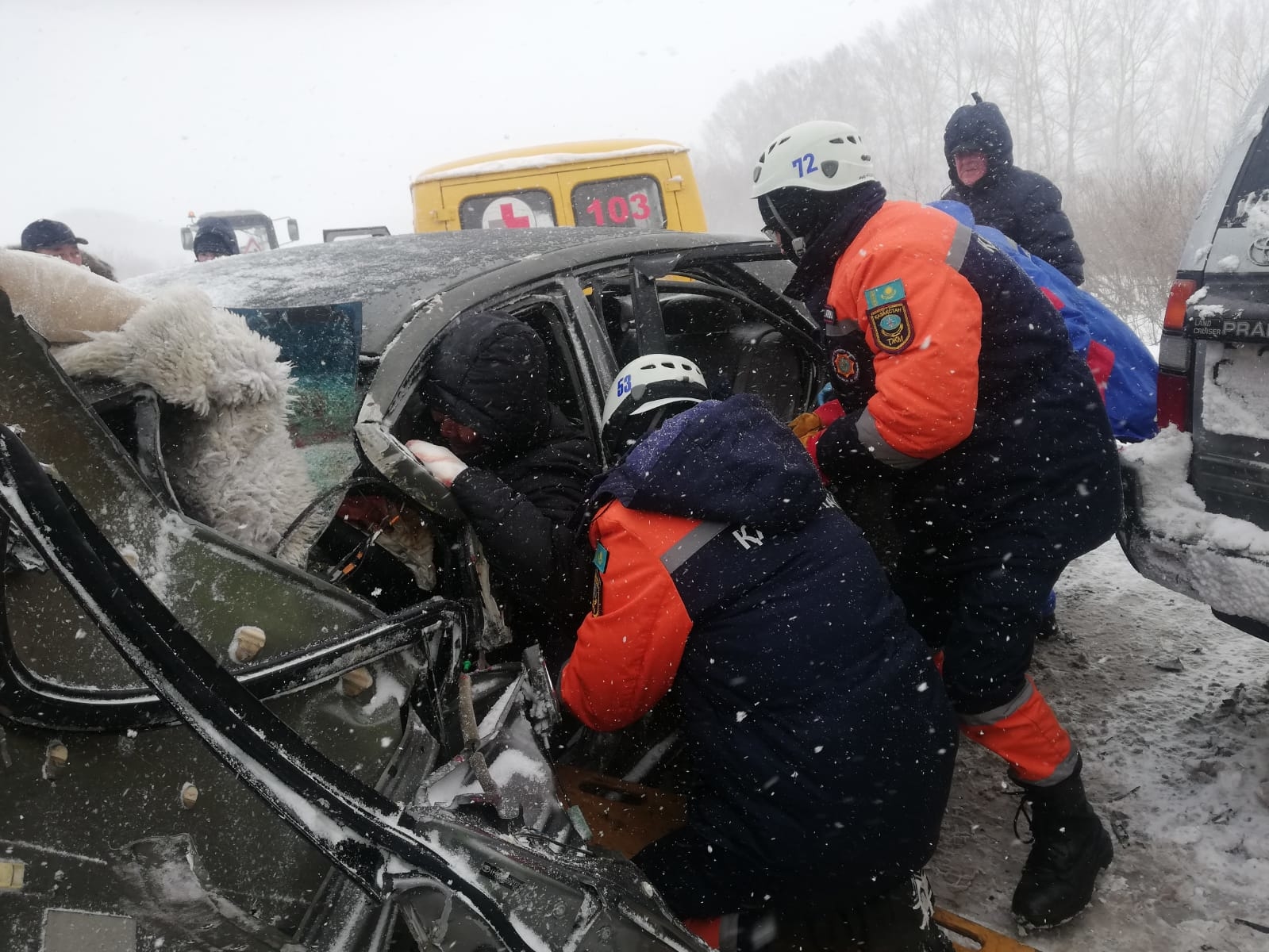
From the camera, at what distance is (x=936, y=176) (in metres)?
35.8

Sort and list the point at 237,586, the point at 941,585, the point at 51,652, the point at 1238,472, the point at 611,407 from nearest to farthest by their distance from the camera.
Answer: the point at 51,652 → the point at 237,586 → the point at 611,407 → the point at 1238,472 → the point at 941,585

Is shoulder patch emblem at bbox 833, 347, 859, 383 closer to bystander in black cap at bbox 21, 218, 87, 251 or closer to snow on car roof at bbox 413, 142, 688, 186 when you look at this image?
bystander in black cap at bbox 21, 218, 87, 251

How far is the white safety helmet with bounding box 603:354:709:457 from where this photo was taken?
1.82 m

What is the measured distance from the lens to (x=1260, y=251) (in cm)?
213

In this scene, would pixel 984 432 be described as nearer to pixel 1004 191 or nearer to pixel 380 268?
pixel 380 268

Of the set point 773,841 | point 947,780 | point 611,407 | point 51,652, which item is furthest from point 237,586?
point 947,780

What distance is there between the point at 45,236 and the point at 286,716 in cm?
479

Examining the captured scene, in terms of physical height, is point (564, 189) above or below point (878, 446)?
above

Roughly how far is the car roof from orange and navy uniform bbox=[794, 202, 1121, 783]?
2.86 ft

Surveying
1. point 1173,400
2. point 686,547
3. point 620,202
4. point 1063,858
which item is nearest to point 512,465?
point 686,547

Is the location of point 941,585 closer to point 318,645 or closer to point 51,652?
point 318,645

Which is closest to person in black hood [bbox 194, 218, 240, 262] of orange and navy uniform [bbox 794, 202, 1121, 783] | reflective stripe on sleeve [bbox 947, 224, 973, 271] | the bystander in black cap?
the bystander in black cap

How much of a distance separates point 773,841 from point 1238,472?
5.30 feet

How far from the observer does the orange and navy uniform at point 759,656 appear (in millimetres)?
1562
